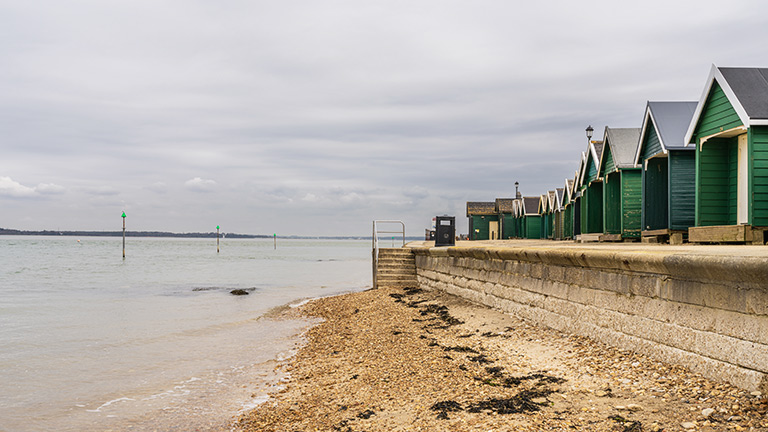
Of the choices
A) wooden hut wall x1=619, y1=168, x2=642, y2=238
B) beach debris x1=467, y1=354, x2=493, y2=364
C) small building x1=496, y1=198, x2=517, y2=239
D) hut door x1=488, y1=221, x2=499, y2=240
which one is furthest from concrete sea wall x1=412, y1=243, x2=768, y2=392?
hut door x1=488, y1=221, x2=499, y2=240

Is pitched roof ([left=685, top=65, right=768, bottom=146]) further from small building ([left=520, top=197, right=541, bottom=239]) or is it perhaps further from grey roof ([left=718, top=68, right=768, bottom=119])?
small building ([left=520, top=197, right=541, bottom=239])

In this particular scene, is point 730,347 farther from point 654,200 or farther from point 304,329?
point 654,200

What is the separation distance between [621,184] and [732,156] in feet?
18.4

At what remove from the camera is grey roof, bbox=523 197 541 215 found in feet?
142

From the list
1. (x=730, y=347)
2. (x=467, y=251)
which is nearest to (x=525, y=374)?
(x=730, y=347)

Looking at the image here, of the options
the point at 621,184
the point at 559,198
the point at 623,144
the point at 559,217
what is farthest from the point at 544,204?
the point at 621,184

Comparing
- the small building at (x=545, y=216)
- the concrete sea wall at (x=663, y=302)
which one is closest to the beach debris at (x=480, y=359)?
the concrete sea wall at (x=663, y=302)

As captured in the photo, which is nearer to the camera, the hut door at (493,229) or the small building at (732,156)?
the small building at (732,156)

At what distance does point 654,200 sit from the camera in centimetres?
1416

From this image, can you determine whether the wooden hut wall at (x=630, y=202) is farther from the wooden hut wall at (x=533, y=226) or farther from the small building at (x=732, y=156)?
the wooden hut wall at (x=533, y=226)

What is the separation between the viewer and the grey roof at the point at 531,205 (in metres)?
43.2

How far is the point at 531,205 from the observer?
4394 cm

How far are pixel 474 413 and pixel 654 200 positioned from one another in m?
11.7

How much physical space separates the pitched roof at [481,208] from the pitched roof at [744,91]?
39.5 meters
